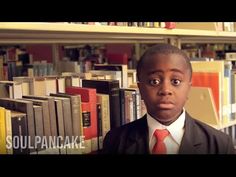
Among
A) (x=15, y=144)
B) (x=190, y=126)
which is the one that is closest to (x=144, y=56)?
(x=190, y=126)

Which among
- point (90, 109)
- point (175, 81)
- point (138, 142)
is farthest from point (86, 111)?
point (175, 81)

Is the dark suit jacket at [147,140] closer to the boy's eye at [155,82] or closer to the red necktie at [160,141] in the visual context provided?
the red necktie at [160,141]

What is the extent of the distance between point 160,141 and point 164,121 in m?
0.07

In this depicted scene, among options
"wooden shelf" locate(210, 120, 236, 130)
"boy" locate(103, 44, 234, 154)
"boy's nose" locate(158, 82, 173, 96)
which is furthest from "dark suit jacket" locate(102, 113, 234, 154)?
"wooden shelf" locate(210, 120, 236, 130)

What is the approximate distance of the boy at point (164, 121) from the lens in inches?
43.0

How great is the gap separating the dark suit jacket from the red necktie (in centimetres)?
3

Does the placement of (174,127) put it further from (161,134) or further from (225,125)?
(225,125)

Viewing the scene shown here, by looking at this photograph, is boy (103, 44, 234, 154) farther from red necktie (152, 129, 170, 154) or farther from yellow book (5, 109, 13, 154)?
yellow book (5, 109, 13, 154)

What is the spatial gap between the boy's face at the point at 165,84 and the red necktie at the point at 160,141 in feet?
0.11

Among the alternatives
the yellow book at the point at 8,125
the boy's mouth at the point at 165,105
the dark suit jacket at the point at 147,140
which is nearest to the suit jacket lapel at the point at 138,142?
the dark suit jacket at the point at 147,140

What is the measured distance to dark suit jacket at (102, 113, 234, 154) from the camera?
115cm

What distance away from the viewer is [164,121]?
3.76 feet

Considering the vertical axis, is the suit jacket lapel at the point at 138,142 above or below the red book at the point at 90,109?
below
